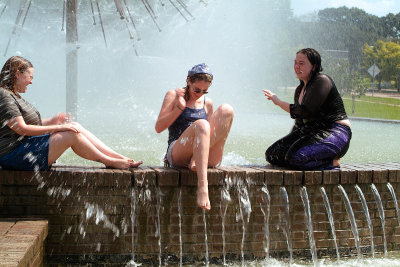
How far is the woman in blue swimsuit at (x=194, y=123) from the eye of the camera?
149 inches

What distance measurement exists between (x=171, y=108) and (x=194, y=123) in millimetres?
445

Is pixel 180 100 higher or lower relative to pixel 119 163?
higher

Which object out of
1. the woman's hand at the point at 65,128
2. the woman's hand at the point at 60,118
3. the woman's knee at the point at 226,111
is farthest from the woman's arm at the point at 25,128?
the woman's knee at the point at 226,111

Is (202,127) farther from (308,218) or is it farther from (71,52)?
(71,52)

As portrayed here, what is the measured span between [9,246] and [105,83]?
28.6 meters

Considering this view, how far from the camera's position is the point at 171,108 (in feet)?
13.8

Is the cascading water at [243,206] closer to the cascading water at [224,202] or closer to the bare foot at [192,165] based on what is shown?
the cascading water at [224,202]

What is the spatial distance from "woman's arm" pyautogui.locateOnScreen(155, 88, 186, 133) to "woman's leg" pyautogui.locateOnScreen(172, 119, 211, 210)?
0.22m

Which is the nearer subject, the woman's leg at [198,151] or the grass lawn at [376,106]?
the woman's leg at [198,151]

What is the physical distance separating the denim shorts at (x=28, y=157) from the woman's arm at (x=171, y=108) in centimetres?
93

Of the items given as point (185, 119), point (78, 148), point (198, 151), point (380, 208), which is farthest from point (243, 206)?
point (78, 148)

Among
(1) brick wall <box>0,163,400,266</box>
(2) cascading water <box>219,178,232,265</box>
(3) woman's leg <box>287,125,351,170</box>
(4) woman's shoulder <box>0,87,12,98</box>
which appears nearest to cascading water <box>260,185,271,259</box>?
(1) brick wall <box>0,163,400,266</box>

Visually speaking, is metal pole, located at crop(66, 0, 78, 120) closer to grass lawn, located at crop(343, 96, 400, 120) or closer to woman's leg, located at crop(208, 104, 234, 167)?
woman's leg, located at crop(208, 104, 234, 167)

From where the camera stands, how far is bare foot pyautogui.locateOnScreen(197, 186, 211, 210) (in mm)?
3598
